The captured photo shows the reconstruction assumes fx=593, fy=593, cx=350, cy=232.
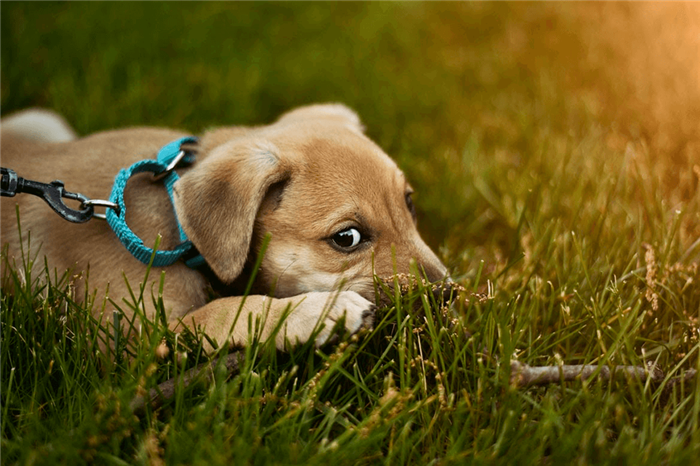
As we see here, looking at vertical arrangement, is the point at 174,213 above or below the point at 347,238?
above

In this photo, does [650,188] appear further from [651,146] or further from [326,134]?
[326,134]

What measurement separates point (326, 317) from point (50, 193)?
1310 millimetres

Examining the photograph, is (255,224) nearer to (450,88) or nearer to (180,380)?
(180,380)

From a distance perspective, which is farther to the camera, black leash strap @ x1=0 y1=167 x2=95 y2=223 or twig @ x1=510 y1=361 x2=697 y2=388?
black leash strap @ x1=0 y1=167 x2=95 y2=223

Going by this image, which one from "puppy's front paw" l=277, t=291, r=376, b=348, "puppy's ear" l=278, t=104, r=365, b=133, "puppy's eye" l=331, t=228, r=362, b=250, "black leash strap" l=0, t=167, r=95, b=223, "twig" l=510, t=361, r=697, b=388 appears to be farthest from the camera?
"puppy's ear" l=278, t=104, r=365, b=133

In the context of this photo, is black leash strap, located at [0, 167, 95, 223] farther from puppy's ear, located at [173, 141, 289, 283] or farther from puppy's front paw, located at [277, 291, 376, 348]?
puppy's front paw, located at [277, 291, 376, 348]

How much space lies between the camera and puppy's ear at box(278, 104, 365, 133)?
3.55m

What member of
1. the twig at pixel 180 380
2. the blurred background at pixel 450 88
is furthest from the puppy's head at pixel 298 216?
the blurred background at pixel 450 88

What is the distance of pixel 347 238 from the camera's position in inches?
105

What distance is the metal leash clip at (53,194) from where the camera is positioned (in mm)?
2451

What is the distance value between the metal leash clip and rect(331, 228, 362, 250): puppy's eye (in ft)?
3.15

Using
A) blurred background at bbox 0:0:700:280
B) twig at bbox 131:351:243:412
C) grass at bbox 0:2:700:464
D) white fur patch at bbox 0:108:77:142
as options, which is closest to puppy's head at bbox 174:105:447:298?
grass at bbox 0:2:700:464

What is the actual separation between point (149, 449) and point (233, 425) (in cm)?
27

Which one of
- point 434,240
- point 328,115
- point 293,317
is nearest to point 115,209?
point 293,317
